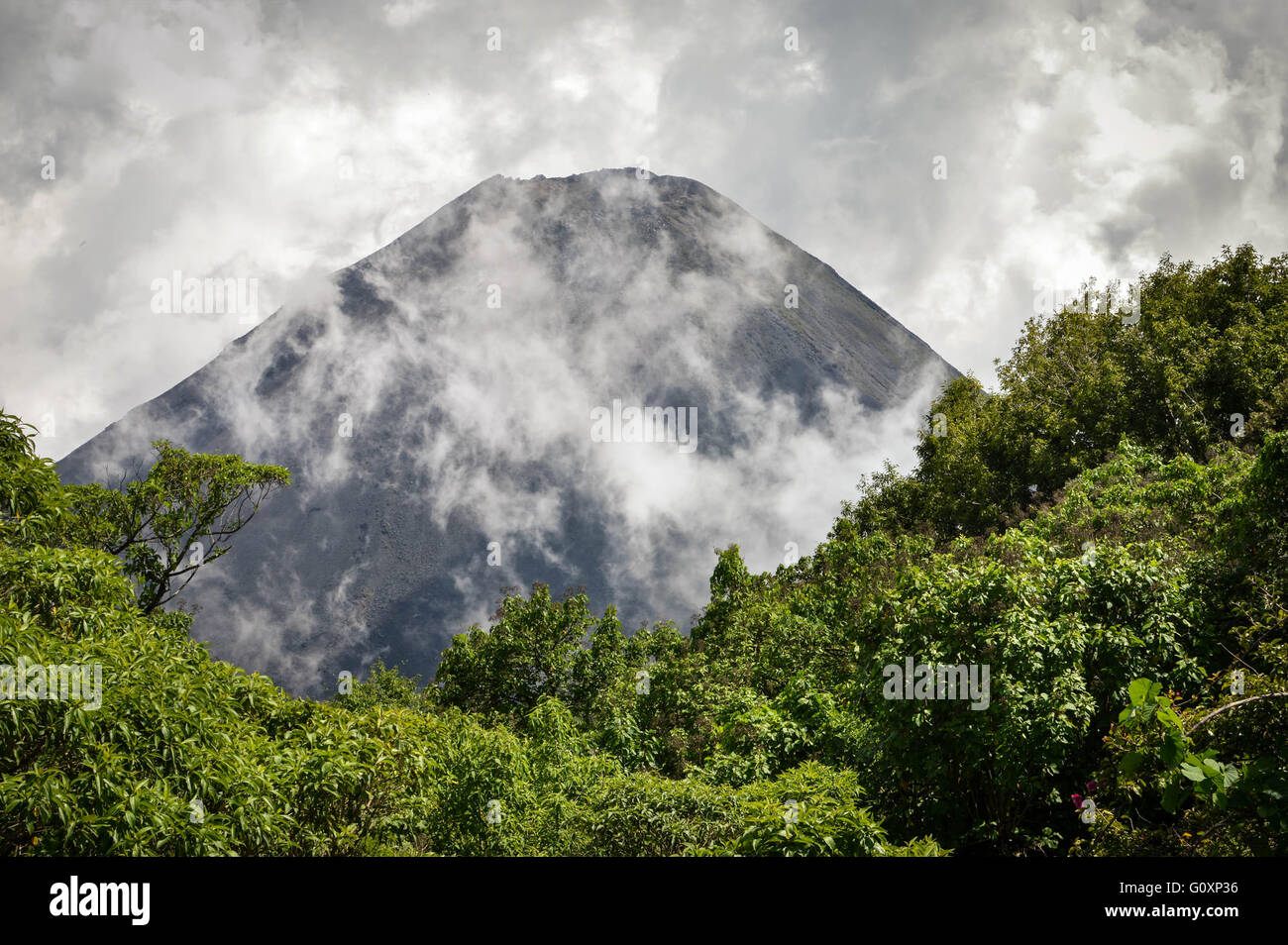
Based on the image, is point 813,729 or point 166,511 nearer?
point 813,729

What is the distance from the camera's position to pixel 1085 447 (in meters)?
27.8

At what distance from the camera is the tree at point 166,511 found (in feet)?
68.3

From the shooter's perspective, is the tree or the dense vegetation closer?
the dense vegetation

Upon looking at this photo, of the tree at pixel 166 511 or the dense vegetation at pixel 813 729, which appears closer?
the dense vegetation at pixel 813 729

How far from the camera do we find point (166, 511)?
2234 centimetres

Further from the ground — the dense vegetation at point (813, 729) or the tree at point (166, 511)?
the tree at point (166, 511)

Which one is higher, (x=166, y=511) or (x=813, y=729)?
(x=166, y=511)

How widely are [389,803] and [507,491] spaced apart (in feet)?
632

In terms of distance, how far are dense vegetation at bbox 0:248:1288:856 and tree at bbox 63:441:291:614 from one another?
317 millimetres

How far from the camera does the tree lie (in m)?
20.8

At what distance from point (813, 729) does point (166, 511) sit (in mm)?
18031

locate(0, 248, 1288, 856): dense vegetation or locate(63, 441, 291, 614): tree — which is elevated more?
locate(63, 441, 291, 614): tree

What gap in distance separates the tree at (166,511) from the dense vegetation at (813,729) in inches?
12.5
